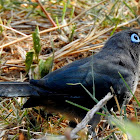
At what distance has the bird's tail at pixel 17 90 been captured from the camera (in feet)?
9.44

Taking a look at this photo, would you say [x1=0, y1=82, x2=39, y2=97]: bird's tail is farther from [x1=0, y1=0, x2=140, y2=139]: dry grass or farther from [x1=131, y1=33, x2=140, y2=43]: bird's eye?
[x1=131, y1=33, x2=140, y2=43]: bird's eye

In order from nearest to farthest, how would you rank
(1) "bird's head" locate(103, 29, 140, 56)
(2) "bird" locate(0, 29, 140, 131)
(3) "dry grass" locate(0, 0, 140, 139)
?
(2) "bird" locate(0, 29, 140, 131)
(3) "dry grass" locate(0, 0, 140, 139)
(1) "bird's head" locate(103, 29, 140, 56)

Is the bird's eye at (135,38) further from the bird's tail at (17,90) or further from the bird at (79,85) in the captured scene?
the bird's tail at (17,90)

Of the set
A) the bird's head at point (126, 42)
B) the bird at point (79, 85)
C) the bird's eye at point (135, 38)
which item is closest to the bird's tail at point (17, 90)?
the bird at point (79, 85)

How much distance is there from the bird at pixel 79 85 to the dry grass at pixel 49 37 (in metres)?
0.29

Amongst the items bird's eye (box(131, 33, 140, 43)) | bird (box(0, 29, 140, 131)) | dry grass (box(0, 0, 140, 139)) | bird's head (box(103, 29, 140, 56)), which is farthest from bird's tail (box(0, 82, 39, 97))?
bird's eye (box(131, 33, 140, 43))

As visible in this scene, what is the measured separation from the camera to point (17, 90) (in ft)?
9.57

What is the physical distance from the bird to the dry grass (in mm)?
286

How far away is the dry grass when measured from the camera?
128 inches

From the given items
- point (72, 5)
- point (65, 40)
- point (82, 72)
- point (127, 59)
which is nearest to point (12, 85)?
point (82, 72)

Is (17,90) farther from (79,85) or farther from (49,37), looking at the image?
(49,37)

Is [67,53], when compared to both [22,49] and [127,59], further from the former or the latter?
[127,59]

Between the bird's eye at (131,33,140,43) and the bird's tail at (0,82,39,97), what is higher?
the bird's eye at (131,33,140,43)

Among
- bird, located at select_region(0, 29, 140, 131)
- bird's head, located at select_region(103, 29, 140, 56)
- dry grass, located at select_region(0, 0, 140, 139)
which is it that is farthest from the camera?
bird's head, located at select_region(103, 29, 140, 56)
